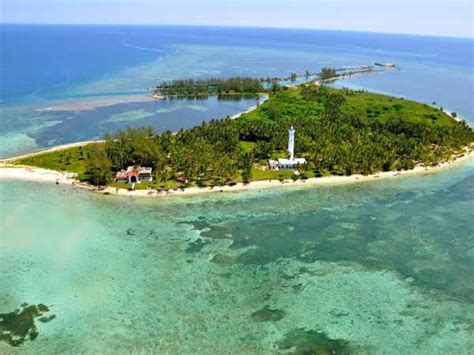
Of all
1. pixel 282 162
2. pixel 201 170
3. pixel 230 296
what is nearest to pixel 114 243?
pixel 230 296

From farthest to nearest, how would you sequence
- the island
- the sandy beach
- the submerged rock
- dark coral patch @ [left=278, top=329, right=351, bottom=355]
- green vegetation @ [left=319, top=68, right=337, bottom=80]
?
green vegetation @ [left=319, top=68, right=337, bottom=80] < the sandy beach < the island < the submerged rock < dark coral patch @ [left=278, top=329, right=351, bottom=355]

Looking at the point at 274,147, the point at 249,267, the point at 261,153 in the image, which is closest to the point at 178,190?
the point at 261,153

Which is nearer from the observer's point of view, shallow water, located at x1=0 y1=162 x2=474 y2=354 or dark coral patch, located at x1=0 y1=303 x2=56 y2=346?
dark coral patch, located at x1=0 y1=303 x2=56 y2=346

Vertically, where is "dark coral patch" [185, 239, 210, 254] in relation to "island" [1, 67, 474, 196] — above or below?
below

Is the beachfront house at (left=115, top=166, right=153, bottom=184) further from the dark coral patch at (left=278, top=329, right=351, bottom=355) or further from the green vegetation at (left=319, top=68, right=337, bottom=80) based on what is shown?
the green vegetation at (left=319, top=68, right=337, bottom=80)

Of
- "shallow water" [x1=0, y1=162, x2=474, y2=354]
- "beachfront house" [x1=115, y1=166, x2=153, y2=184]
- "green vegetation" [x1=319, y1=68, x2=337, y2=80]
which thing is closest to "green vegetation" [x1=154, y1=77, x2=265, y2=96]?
"green vegetation" [x1=319, y1=68, x2=337, y2=80]

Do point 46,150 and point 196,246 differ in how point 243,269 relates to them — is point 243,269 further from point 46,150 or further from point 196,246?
point 46,150

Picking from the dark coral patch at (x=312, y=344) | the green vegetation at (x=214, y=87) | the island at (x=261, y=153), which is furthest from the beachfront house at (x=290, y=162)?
the green vegetation at (x=214, y=87)

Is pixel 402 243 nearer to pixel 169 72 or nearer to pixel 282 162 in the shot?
pixel 282 162
